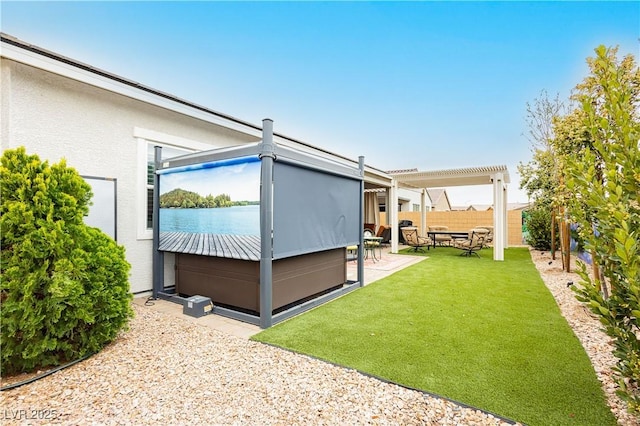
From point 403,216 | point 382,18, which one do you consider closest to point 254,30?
point 382,18

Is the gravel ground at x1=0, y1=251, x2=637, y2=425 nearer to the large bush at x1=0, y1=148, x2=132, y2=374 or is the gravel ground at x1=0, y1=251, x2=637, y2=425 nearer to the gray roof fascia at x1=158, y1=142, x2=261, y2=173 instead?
the large bush at x1=0, y1=148, x2=132, y2=374

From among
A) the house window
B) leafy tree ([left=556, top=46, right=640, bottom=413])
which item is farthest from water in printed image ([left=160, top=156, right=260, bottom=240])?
leafy tree ([left=556, top=46, right=640, bottom=413])

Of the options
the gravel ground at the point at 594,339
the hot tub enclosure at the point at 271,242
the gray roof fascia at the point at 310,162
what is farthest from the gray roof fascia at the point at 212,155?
the gravel ground at the point at 594,339

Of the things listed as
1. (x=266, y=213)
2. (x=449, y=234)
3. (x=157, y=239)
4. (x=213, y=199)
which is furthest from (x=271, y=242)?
(x=449, y=234)

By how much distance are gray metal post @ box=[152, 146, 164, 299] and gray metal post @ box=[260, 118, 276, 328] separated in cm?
239

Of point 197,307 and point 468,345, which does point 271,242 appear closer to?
point 197,307

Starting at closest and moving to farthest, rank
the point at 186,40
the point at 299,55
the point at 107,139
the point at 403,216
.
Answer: the point at 107,139 → the point at 186,40 → the point at 299,55 → the point at 403,216

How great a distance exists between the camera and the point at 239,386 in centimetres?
251

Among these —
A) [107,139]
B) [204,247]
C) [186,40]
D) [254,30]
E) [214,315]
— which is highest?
[254,30]

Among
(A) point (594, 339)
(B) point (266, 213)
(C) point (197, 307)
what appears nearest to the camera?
(A) point (594, 339)

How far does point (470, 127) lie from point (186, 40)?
34.2 feet

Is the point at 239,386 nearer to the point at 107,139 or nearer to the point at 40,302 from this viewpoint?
the point at 40,302

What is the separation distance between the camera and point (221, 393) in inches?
95.0

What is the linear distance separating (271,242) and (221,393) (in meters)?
1.79
